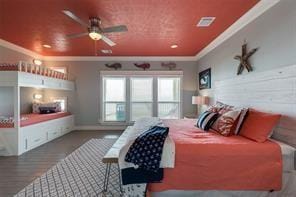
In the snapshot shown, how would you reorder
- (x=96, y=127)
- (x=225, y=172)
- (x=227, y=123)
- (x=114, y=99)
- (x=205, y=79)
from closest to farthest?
(x=225, y=172), (x=227, y=123), (x=205, y=79), (x=96, y=127), (x=114, y=99)

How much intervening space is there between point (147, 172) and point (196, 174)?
21.0 inches

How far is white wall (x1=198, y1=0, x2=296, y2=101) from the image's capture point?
2707mm

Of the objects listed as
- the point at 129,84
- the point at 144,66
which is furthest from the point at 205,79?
the point at 129,84

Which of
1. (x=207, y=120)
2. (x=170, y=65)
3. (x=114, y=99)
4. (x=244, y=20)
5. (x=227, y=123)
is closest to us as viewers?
(x=227, y=123)

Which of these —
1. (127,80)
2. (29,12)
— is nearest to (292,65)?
(29,12)

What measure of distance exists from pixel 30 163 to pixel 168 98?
4.83 meters

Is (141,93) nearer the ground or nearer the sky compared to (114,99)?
nearer the sky

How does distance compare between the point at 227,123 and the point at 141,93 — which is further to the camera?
the point at 141,93

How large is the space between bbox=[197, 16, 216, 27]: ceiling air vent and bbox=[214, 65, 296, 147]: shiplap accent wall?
3.73ft

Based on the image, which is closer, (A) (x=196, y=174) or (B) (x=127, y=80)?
(A) (x=196, y=174)

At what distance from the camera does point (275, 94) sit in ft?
9.62

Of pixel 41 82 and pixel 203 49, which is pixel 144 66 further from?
pixel 41 82

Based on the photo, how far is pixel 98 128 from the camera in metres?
7.62

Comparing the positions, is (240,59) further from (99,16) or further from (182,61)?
(182,61)
